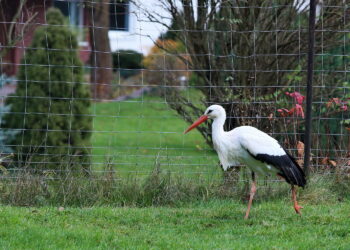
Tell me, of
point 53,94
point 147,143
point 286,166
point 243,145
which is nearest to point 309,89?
point 286,166

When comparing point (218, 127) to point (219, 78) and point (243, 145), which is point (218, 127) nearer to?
point (243, 145)

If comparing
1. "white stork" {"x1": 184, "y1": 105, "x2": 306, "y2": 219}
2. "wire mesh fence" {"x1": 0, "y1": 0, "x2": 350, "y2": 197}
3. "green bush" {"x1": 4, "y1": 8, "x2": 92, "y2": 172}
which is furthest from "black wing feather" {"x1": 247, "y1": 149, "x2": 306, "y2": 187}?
"green bush" {"x1": 4, "y1": 8, "x2": 92, "y2": 172}

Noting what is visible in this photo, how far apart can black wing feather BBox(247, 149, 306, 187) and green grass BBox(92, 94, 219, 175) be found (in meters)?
1.46

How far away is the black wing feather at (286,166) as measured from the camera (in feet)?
25.4

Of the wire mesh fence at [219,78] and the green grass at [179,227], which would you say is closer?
the green grass at [179,227]

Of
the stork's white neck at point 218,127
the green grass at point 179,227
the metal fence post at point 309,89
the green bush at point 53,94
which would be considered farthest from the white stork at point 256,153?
the green bush at point 53,94

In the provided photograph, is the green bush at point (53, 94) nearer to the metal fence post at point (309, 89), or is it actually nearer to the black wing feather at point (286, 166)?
the metal fence post at point (309, 89)

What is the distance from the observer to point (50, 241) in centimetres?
636

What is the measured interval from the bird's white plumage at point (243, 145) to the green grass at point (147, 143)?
1030mm

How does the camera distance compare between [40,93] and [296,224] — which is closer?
[296,224]

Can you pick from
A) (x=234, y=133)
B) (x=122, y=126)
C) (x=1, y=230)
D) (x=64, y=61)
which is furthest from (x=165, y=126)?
(x=1, y=230)

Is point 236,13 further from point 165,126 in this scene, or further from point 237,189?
point 165,126

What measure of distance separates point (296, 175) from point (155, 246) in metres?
2.22

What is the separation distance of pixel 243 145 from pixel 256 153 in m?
0.18
